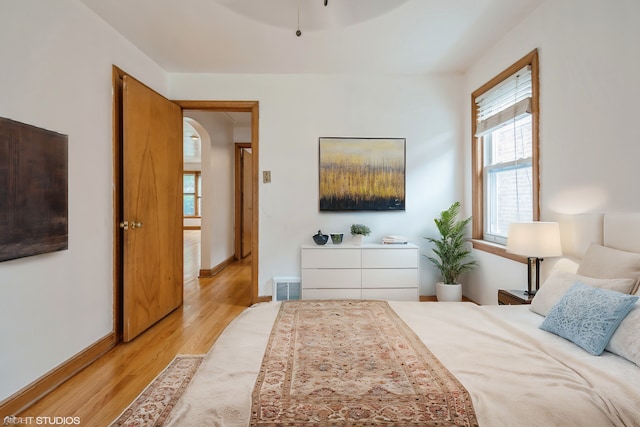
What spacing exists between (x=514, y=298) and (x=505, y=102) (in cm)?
179

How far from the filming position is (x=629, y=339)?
1.38m

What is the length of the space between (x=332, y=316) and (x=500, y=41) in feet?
9.71

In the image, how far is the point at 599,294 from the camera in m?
1.56

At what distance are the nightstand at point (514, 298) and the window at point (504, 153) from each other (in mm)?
614

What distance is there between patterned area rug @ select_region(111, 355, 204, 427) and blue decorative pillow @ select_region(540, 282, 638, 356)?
5.28ft

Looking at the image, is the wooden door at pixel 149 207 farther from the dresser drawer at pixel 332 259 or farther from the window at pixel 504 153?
the window at pixel 504 153

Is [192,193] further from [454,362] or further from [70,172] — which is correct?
[454,362]

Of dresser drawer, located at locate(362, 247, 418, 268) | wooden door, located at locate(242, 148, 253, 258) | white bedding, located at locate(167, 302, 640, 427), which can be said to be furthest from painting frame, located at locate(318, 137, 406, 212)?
wooden door, located at locate(242, 148, 253, 258)

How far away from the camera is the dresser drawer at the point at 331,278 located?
3.73m

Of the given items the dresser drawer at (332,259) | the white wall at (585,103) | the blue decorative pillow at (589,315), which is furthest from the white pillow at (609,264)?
the dresser drawer at (332,259)

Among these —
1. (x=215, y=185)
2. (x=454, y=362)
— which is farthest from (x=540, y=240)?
(x=215, y=185)

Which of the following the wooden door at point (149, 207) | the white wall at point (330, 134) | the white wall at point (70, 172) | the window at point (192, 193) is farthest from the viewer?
the window at point (192, 193)

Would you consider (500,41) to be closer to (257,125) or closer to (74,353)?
(257,125)

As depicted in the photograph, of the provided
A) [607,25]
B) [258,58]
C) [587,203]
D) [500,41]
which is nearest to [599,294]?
[587,203]
